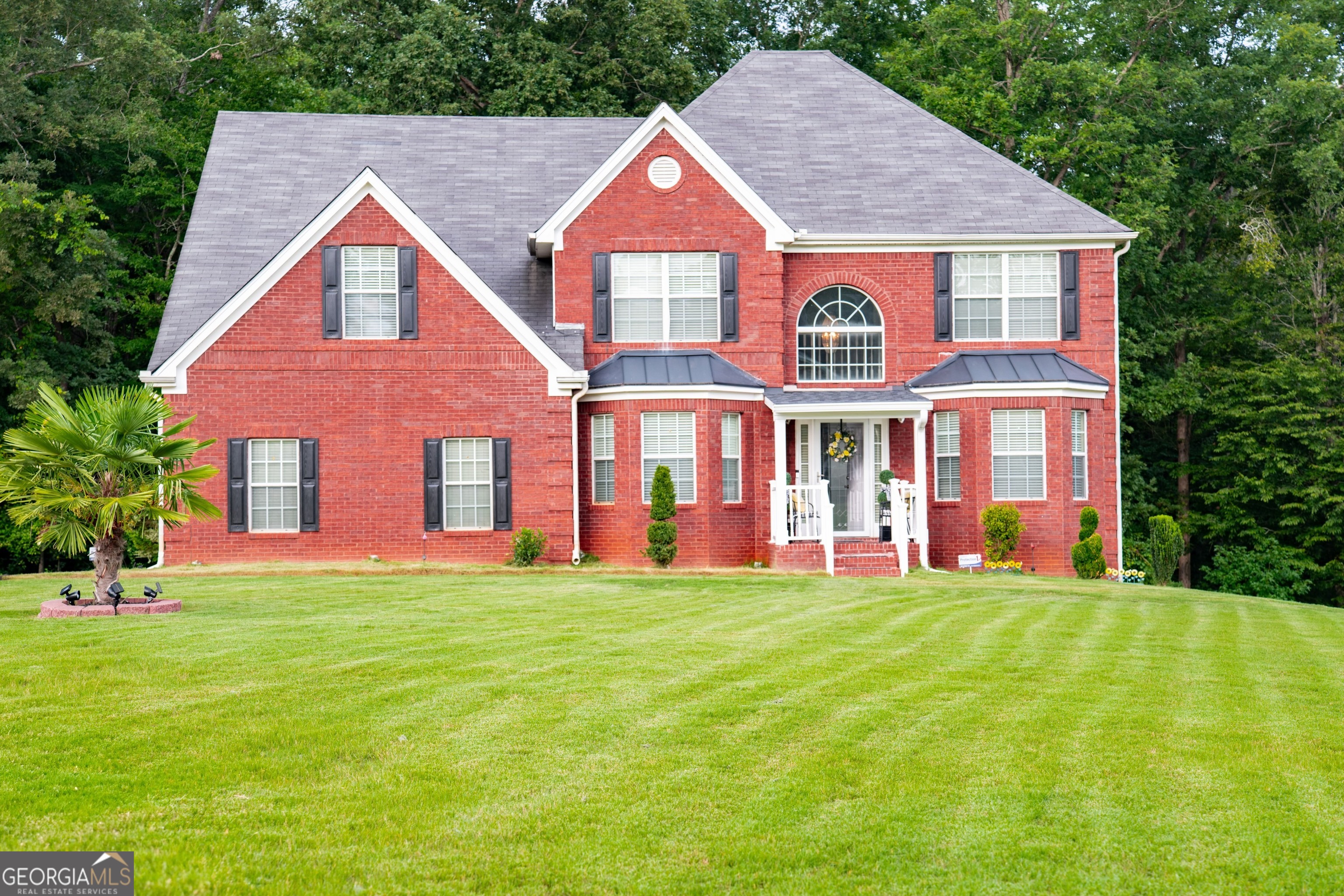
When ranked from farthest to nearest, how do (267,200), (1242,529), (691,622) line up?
1. (1242,529)
2. (267,200)
3. (691,622)

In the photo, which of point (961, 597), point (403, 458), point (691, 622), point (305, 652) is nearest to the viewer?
point (305, 652)

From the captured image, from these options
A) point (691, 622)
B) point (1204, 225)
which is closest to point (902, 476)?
point (691, 622)

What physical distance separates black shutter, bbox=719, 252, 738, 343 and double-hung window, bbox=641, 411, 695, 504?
84.6 inches

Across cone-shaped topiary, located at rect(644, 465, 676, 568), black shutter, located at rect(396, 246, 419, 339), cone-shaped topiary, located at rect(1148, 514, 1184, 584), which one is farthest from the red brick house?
cone-shaped topiary, located at rect(1148, 514, 1184, 584)

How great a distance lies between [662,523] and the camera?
2242 centimetres

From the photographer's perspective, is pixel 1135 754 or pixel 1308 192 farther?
pixel 1308 192

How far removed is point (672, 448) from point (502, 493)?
3.11 metres

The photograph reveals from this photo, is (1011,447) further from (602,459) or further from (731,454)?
(602,459)

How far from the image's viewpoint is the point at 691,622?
14.0 metres

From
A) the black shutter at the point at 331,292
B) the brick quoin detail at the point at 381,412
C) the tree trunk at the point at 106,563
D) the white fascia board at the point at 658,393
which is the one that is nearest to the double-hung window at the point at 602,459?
the white fascia board at the point at 658,393

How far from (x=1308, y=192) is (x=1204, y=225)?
280 centimetres

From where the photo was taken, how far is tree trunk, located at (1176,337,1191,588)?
35906mm

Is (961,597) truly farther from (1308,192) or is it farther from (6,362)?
(1308,192)

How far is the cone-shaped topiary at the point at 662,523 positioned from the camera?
73.4 feet
